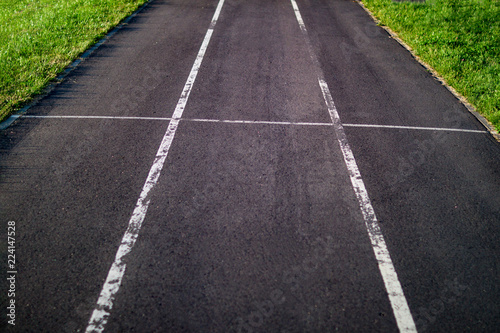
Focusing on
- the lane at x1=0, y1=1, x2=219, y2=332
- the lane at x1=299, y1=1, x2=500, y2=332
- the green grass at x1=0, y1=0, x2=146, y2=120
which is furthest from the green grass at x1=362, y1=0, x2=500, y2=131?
the green grass at x1=0, y1=0, x2=146, y2=120

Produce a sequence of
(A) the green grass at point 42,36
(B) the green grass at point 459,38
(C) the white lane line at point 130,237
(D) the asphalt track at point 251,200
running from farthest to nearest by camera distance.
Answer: (B) the green grass at point 459,38, (A) the green grass at point 42,36, (D) the asphalt track at point 251,200, (C) the white lane line at point 130,237

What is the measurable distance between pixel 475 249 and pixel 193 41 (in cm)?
789

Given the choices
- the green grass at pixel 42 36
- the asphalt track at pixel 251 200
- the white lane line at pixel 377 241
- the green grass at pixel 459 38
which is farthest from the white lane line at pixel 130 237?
the green grass at pixel 459 38

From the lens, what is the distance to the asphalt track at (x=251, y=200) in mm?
3164

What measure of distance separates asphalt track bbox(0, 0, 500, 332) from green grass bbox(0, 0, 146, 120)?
58cm

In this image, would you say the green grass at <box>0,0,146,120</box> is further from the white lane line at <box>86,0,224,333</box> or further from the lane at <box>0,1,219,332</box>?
the white lane line at <box>86,0,224,333</box>

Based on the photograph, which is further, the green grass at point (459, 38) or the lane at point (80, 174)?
the green grass at point (459, 38)

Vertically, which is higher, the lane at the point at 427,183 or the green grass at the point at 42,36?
the green grass at the point at 42,36

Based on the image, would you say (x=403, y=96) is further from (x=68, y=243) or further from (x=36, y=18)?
(x=36, y=18)

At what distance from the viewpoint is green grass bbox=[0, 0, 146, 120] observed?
653cm

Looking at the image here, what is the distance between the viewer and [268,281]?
335 cm

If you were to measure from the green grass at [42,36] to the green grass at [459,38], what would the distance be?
8.54 m

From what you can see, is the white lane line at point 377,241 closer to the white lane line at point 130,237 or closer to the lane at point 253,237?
the lane at point 253,237

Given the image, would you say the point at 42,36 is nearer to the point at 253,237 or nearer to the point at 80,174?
the point at 80,174
